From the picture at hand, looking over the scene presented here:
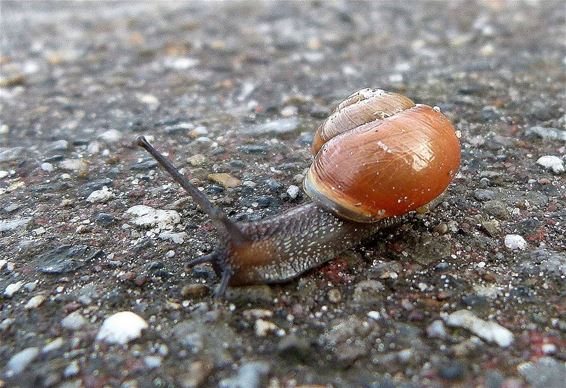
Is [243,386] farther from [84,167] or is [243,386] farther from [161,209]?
[84,167]

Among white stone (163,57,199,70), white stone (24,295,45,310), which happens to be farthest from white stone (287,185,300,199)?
white stone (163,57,199,70)

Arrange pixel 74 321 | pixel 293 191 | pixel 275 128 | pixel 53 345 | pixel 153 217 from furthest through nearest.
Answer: pixel 275 128
pixel 293 191
pixel 153 217
pixel 74 321
pixel 53 345

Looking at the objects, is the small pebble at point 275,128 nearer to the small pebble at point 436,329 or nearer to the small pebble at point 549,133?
the small pebble at point 549,133

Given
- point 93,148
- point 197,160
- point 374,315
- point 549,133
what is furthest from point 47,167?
point 549,133

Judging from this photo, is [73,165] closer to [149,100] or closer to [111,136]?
[111,136]

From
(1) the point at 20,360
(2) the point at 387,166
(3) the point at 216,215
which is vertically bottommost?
(1) the point at 20,360

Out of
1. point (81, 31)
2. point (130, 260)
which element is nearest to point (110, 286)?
point (130, 260)
